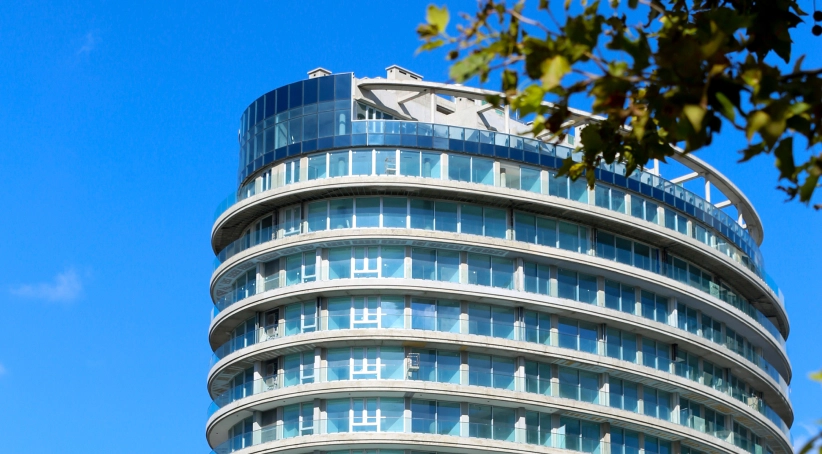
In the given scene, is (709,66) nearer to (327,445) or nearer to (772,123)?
(772,123)

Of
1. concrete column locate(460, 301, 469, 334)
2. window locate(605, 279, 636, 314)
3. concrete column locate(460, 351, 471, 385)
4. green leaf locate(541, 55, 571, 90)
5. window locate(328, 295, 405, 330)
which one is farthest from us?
window locate(605, 279, 636, 314)

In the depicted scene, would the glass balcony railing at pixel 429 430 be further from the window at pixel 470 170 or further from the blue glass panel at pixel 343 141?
the blue glass panel at pixel 343 141

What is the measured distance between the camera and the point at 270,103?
65812mm

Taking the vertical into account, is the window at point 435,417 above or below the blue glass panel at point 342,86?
below

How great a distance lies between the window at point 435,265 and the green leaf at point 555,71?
5019cm

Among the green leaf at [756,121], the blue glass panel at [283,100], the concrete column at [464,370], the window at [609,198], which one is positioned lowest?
the green leaf at [756,121]

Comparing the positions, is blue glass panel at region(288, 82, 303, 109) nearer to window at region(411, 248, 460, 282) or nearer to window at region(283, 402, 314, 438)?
window at region(411, 248, 460, 282)

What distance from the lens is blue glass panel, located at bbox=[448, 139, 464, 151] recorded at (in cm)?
6322

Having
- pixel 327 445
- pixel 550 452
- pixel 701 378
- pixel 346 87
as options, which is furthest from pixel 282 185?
pixel 701 378

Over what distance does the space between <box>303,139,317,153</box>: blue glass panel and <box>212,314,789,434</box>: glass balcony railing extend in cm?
783

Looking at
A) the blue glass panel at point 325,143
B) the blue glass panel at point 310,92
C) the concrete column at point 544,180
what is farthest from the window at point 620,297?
the blue glass panel at point 310,92

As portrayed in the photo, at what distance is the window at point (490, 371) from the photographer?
60825mm

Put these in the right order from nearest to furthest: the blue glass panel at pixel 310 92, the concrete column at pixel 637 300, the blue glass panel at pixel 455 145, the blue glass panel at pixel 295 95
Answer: the blue glass panel at pixel 455 145 < the blue glass panel at pixel 310 92 < the blue glass panel at pixel 295 95 < the concrete column at pixel 637 300

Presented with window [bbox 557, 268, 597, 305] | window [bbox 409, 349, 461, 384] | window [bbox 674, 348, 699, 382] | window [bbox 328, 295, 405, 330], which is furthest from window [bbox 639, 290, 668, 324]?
window [bbox 328, 295, 405, 330]
